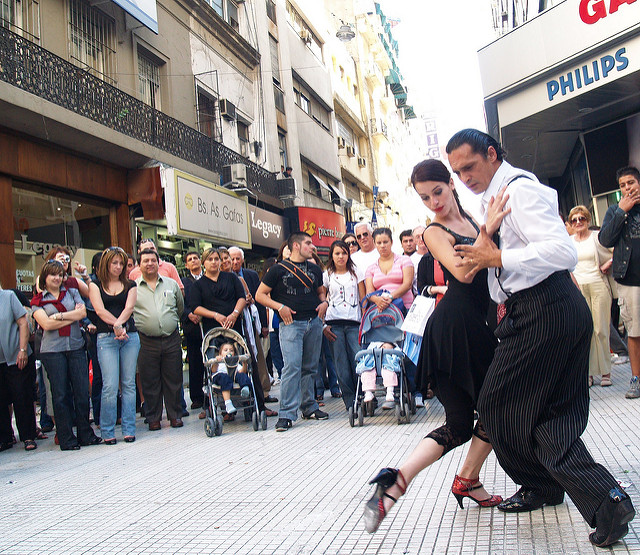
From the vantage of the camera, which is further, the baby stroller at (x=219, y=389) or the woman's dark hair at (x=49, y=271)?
the woman's dark hair at (x=49, y=271)

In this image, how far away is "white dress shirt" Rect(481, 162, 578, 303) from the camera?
261 centimetres

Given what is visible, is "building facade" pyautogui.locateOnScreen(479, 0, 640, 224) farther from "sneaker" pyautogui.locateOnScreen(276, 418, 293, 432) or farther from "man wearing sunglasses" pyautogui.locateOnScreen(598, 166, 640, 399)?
"sneaker" pyautogui.locateOnScreen(276, 418, 293, 432)

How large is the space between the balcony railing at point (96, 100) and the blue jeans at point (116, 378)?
20.3 ft

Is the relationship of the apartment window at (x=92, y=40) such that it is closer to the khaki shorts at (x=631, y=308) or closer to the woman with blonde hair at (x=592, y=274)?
the woman with blonde hair at (x=592, y=274)

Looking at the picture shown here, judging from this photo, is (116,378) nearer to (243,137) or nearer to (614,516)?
(614,516)

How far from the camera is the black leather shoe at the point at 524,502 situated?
319cm

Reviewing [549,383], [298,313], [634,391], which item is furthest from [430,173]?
[634,391]

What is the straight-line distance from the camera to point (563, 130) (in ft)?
43.5

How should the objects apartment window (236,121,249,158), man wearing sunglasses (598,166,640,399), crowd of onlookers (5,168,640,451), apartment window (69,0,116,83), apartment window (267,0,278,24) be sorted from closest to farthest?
man wearing sunglasses (598,166,640,399), crowd of onlookers (5,168,640,451), apartment window (69,0,116,83), apartment window (236,121,249,158), apartment window (267,0,278,24)

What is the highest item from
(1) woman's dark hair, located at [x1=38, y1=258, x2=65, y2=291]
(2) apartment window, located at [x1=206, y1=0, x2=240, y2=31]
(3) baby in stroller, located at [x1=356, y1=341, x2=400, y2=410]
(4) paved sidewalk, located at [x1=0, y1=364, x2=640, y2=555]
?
(2) apartment window, located at [x1=206, y1=0, x2=240, y2=31]

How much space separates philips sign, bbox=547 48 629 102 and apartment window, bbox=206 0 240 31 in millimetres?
13060

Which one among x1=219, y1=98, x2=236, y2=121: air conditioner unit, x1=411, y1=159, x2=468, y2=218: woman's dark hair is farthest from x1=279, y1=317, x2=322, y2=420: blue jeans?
x1=219, y1=98, x2=236, y2=121: air conditioner unit

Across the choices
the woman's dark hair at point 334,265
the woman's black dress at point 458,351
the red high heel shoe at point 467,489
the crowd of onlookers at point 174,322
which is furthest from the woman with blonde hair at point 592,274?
the woman's black dress at point 458,351

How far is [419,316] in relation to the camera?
14.9 feet
